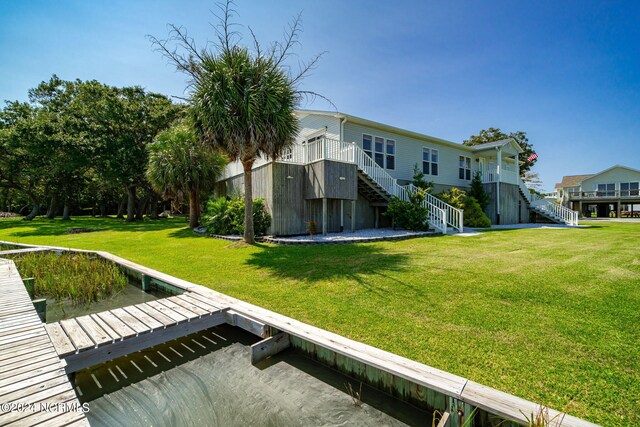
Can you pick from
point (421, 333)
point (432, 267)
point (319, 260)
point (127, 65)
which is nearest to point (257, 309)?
point (421, 333)

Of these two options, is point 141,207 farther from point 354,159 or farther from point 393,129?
point 393,129

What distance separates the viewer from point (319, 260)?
24.4ft

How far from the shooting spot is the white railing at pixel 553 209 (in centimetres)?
1887

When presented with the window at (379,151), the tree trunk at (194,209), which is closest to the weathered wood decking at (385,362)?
the window at (379,151)

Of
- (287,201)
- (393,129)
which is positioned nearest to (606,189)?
(393,129)

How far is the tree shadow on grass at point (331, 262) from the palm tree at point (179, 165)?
355 inches

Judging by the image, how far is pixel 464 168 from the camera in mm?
19688

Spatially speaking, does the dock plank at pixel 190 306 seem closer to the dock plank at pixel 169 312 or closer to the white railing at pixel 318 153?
the dock plank at pixel 169 312

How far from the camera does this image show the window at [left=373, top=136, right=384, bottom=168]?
49.5ft

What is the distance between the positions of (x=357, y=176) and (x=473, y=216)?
8339 mm

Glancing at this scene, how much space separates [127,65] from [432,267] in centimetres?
1163

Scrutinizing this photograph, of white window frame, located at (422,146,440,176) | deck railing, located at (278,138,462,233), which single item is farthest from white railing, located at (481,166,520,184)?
deck railing, located at (278,138,462,233)

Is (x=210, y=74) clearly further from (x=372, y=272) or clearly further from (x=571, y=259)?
(x=571, y=259)

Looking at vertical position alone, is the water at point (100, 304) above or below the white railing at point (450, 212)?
below
